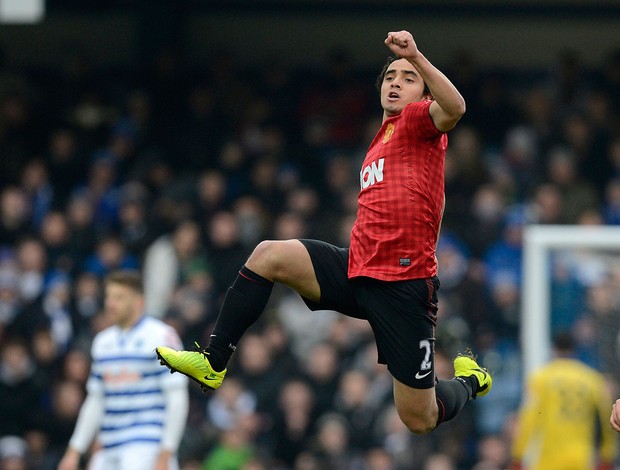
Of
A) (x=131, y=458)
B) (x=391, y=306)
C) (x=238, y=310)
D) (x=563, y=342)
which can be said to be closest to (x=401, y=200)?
(x=391, y=306)

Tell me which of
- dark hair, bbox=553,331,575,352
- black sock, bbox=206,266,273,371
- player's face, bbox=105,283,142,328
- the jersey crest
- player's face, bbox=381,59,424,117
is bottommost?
dark hair, bbox=553,331,575,352

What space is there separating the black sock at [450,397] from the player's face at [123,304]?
8.01 feet

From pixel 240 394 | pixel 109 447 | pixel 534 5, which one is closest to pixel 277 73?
pixel 534 5

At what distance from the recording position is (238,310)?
623 centimetres

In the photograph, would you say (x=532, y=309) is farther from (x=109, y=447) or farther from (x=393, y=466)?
(x=109, y=447)

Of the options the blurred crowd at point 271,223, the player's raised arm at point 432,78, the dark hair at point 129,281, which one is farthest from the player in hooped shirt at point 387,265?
the blurred crowd at point 271,223

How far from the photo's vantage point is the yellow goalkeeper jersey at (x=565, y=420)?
9.81m

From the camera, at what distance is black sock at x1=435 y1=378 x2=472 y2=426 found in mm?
6656

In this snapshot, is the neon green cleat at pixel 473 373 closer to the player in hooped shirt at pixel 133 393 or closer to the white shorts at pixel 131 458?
the player in hooped shirt at pixel 133 393

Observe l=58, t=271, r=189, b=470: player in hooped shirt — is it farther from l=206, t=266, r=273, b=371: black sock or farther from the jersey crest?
the jersey crest

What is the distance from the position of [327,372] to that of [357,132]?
12.3 feet

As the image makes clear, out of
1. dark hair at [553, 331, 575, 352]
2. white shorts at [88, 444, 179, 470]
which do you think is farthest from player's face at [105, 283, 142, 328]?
dark hair at [553, 331, 575, 352]

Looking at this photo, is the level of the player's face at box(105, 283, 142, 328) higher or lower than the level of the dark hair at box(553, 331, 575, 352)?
higher

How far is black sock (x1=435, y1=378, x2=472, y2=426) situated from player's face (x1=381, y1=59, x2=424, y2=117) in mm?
1412
